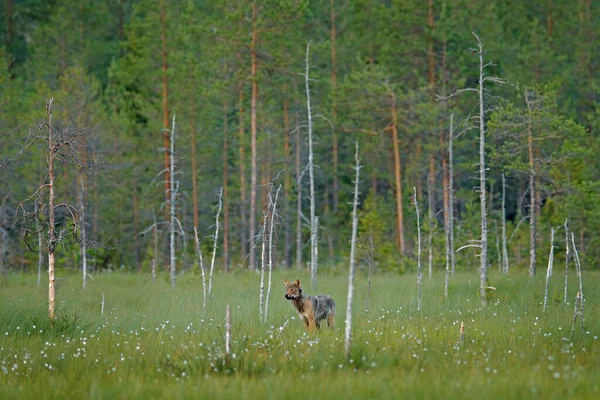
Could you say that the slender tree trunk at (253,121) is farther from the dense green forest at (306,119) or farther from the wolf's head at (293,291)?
the wolf's head at (293,291)

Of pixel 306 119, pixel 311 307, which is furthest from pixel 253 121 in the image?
pixel 311 307

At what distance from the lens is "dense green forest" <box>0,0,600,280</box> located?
31.3 meters

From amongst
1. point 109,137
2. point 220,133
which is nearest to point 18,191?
point 109,137

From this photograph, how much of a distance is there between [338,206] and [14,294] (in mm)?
27265

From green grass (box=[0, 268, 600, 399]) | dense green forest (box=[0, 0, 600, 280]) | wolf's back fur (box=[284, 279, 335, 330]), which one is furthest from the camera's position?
dense green forest (box=[0, 0, 600, 280])

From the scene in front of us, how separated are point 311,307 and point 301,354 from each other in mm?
3586

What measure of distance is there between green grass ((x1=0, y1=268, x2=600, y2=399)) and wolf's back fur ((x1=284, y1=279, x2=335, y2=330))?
286mm

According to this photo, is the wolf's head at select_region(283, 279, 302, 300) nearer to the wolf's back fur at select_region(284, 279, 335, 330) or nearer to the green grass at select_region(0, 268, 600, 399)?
the wolf's back fur at select_region(284, 279, 335, 330)

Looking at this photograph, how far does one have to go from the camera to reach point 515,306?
57.0 ft

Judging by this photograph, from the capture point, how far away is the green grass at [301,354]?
836 cm

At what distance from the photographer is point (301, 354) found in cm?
1028

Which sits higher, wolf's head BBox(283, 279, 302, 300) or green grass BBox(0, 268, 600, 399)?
wolf's head BBox(283, 279, 302, 300)

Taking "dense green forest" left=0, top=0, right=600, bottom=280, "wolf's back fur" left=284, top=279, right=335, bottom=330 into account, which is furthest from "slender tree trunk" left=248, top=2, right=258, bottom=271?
"wolf's back fur" left=284, top=279, right=335, bottom=330

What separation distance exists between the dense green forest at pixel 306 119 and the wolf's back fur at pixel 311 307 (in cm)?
1250
